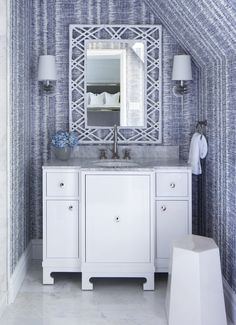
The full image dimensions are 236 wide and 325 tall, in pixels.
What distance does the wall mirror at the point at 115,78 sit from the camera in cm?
390

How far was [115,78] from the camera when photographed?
3.88 m

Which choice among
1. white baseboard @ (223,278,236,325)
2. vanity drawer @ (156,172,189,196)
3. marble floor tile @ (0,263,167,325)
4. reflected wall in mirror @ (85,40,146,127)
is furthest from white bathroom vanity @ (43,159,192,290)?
reflected wall in mirror @ (85,40,146,127)

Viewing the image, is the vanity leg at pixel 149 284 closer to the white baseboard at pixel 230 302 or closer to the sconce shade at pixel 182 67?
the white baseboard at pixel 230 302

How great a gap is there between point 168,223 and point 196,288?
82cm

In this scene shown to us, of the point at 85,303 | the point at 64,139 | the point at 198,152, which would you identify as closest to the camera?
the point at 85,303

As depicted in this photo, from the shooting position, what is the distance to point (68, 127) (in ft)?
13.1

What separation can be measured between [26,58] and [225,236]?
76.5 inches

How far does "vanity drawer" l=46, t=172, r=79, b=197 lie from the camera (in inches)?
135

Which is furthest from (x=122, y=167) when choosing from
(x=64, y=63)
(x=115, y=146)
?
(x=64, y=63)

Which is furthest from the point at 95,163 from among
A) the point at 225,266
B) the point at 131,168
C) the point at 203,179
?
the point at 225,266

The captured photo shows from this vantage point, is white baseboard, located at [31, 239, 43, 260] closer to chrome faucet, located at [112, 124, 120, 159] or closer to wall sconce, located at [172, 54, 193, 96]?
chrome faucet, located at [112, 124, 120, 159]

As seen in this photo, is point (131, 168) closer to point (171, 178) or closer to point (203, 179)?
point (171, 178)

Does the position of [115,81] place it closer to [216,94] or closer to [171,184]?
[216,94]

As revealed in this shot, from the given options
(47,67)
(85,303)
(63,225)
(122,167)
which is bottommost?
(85,303)
